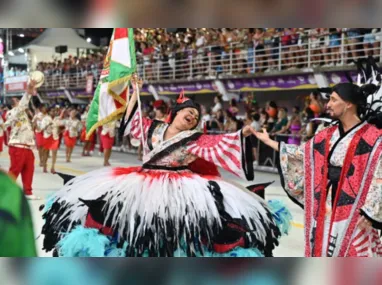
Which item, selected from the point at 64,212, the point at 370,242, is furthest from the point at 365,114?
the point at 64,212

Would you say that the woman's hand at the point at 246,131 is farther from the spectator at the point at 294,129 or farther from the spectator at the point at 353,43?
the spectator at the point at 294,129

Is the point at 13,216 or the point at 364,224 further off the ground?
the point at 13,216

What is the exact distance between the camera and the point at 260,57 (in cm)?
1329

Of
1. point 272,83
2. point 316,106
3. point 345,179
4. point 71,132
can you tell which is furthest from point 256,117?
point 345,179

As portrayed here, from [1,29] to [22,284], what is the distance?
86 cm

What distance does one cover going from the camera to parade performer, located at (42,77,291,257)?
3307 mm

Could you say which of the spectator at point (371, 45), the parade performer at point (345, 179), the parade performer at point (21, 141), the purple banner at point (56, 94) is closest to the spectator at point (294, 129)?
the spectator at point (371, 45)

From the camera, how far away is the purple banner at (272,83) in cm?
1184

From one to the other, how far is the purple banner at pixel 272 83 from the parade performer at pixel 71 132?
13.0ft

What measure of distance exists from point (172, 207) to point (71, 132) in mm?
10891

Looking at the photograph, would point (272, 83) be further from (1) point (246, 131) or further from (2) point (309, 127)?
(1) point (246, 131)

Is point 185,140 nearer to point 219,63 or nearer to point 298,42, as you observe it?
point 298,42

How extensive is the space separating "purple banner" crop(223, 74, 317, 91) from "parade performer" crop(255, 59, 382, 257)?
8.56 m

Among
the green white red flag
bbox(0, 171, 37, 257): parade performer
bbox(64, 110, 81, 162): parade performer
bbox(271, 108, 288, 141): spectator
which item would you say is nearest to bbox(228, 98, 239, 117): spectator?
bbox(271, 108, 288, 141): spectator
